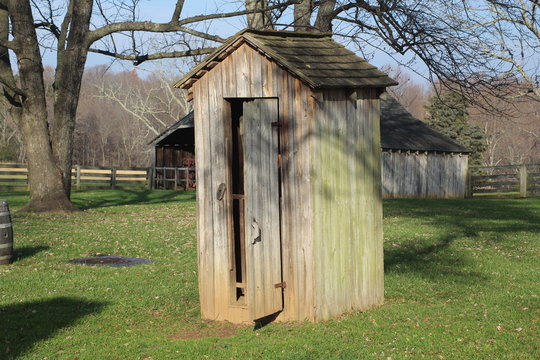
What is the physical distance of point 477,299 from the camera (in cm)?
1125

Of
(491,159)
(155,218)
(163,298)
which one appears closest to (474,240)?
(163,298)

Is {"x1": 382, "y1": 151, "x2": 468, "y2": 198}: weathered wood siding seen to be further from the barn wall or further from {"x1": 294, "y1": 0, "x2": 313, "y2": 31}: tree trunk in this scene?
the barn wall

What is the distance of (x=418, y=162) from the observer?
4231 centimetres

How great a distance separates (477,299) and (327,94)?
4.07m

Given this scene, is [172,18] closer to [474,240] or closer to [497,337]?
[474,240]

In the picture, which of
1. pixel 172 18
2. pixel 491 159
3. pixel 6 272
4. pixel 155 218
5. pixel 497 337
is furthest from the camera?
pixel 491 159

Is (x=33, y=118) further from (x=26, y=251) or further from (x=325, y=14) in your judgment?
(x=325, y=14)

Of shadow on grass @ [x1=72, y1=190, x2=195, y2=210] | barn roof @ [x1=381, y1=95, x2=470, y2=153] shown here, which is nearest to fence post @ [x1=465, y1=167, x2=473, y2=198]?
barn roof @ [x1=381, y1=95, x2=470, y2=153]

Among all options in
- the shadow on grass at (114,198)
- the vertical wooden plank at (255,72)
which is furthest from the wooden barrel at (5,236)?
the shadow on grass at (114,198)

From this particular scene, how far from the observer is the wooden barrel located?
603 inches

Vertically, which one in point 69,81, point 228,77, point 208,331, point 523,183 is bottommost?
point 208,331

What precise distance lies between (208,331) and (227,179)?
2.16m

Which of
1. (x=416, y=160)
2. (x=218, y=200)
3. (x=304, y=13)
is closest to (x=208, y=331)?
(x=218, y=200)

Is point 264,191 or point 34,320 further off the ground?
point 264,191
